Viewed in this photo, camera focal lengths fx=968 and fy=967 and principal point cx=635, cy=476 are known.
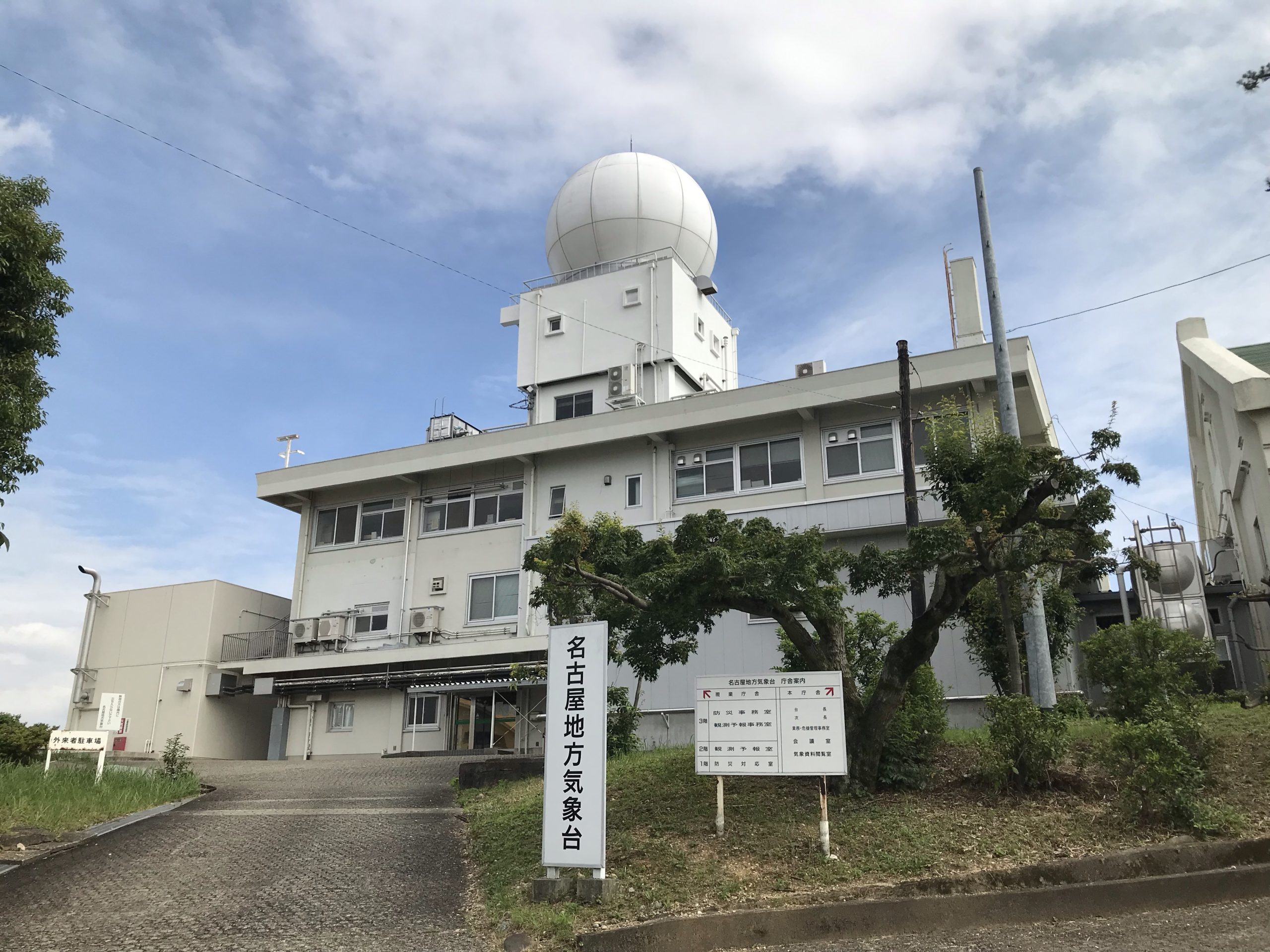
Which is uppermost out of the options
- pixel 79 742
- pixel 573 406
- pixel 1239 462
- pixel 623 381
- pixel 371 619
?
pixel 623 381

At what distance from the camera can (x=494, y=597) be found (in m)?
Answer: 26.4

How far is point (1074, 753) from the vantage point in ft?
36.1

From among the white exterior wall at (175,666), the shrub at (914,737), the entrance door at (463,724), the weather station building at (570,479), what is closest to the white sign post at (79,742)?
the weather station building at (570,479)

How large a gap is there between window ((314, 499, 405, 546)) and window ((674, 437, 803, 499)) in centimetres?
882

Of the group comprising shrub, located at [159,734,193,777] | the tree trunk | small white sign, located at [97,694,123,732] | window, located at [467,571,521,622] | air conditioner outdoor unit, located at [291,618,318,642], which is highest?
window, located at [467,571,521,622]

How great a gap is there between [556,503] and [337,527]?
762cm

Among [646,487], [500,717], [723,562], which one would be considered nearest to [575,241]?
[646,487]

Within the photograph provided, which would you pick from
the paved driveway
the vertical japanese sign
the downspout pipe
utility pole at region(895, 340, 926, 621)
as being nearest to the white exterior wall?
the downspout pipe

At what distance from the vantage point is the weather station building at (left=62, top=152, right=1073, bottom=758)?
22.7 m

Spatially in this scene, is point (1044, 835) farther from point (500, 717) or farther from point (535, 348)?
point (535, 348)

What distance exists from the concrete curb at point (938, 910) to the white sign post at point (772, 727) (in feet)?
4.70

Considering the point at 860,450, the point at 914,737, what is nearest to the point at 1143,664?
Result: the point at 914,737

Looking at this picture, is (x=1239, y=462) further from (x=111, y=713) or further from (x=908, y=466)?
(x=111, y=713)

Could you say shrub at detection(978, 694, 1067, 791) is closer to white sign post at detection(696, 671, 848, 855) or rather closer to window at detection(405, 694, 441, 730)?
white sign post at detection(696, 671, 848, 855)
